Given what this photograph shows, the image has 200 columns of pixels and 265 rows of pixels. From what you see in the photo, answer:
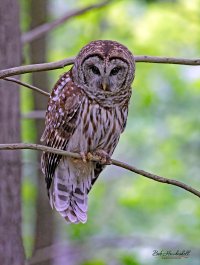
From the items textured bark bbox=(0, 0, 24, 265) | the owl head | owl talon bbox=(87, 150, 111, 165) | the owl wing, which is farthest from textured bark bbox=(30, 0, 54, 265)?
the owl head

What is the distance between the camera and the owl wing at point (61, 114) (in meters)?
4.20

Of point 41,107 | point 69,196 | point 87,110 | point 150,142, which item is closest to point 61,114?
point 87,110

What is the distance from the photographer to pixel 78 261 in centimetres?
710

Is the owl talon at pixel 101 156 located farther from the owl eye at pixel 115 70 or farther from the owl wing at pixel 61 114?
the owl eye at pixel 115 70

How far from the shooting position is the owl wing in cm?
420

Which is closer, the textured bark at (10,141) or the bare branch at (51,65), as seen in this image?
the bare branch at (51,65)

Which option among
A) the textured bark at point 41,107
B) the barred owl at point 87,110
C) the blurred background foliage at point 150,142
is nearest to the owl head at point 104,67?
the barred owl at point 87,110

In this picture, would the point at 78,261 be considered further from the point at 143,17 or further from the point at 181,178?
the point at 143,17

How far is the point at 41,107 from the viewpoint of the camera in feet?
20.6

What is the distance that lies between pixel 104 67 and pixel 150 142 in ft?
10.4

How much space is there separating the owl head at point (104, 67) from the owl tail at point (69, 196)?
2.08ft

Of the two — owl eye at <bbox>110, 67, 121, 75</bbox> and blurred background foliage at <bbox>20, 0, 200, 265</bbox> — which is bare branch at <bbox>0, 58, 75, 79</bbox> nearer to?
owl eye at <bbox>110, 67, 121, 75</bbox>

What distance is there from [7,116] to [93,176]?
621mm

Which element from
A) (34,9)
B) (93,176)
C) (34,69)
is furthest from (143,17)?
(34,69)
